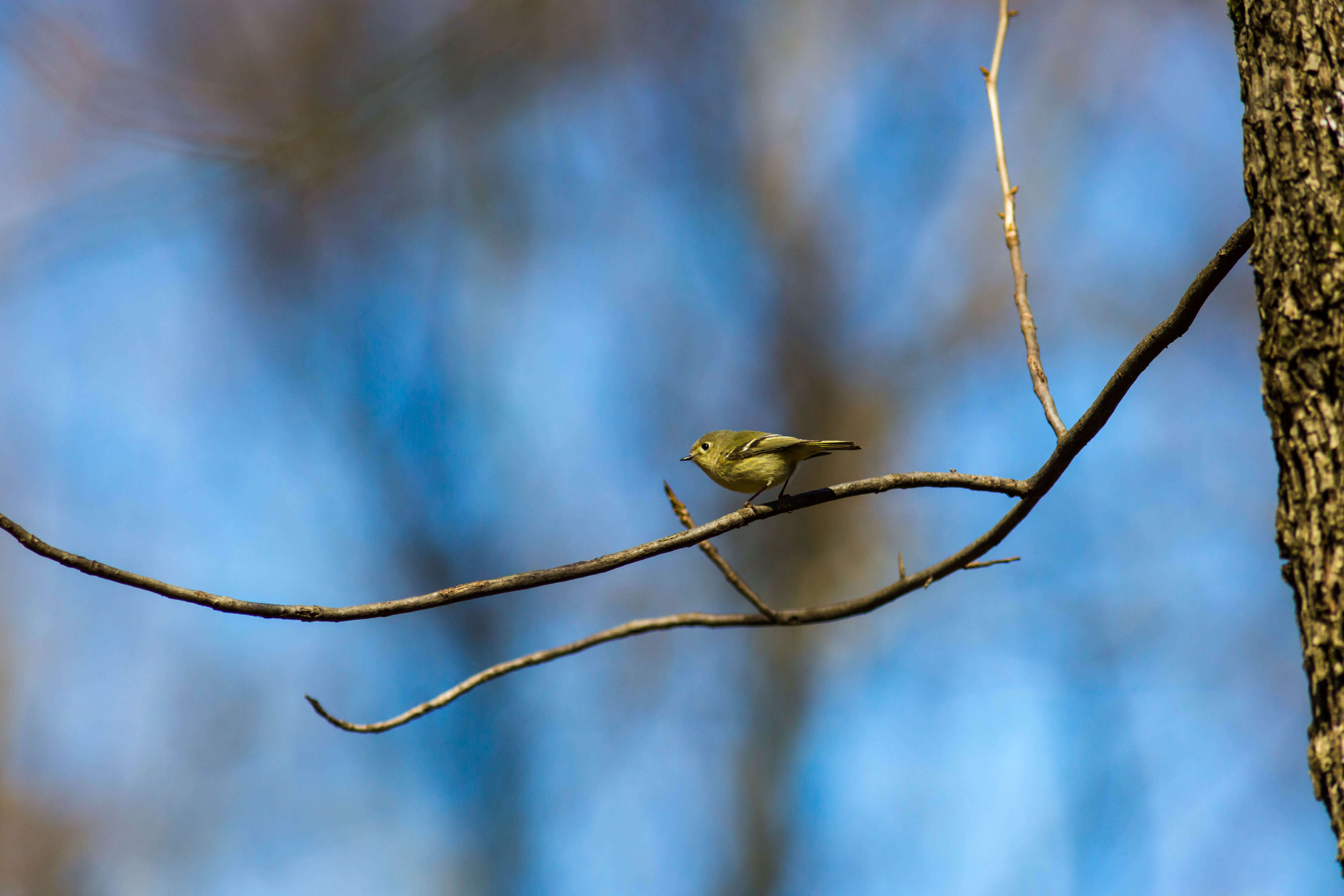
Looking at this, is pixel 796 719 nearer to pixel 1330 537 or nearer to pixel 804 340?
pixel 804 340

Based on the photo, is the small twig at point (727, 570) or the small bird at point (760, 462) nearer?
the small twig at point (727, 570)

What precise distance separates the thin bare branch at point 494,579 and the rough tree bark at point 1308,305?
2.18 feet

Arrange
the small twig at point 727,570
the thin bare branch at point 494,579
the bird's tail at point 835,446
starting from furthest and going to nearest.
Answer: the bird's tail at point 835,446 < the small twig at point 727,570 < the thin bare branch at point 494,579

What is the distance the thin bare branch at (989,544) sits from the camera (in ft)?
5.78

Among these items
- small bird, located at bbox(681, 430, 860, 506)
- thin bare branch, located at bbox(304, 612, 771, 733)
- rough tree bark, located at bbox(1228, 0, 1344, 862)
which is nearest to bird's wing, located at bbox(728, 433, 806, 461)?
small bird, located at bbox(681, 430, 860, 506)

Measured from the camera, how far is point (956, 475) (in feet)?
6.75

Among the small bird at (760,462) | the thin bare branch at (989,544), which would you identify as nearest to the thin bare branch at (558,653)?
the thin bare branch at (989,544)

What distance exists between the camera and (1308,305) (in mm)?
1433

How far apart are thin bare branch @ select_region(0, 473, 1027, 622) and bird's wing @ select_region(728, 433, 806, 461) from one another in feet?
5.69

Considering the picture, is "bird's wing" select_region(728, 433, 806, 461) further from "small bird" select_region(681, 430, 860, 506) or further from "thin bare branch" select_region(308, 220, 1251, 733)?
"thin bare branch" select_region(308, 220, 1251, 733)

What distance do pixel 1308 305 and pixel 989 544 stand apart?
107cm

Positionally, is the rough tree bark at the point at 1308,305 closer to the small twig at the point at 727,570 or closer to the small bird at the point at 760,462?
the small twig at the point at 727,570

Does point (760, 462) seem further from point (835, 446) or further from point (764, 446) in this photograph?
point (835, 446)

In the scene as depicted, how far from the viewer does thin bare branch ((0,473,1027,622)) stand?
1.74m
